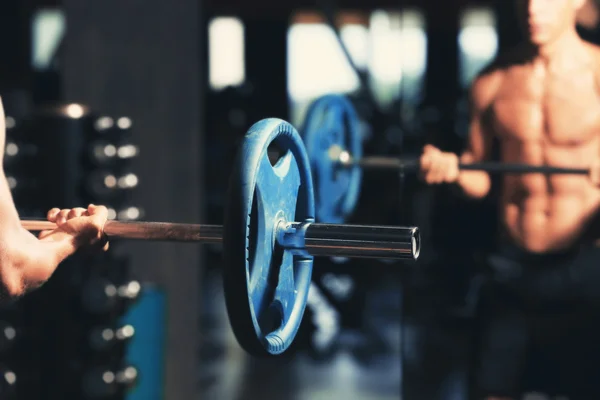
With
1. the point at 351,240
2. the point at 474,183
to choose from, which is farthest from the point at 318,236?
the point at 474,183

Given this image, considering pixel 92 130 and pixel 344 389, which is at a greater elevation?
pixel 92 130

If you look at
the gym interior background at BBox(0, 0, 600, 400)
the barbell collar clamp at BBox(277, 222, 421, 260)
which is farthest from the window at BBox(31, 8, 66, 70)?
the barbell collar clamp at BBox(277, 222, 421, 260)

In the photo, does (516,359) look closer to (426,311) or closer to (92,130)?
(426,311)

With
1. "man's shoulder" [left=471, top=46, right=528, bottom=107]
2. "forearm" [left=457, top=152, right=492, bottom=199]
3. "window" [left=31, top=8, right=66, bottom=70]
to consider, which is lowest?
"forearm" [left=457, top=152, right=492, bottom=199]

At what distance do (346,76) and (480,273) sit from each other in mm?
3253

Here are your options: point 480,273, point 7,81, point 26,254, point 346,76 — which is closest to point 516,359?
point 480,273

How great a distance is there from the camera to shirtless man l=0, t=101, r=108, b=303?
1.67 metres

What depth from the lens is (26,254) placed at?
173 cm

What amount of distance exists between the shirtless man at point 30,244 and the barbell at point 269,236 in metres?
0.04

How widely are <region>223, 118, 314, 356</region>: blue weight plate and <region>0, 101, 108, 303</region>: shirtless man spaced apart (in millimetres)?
320

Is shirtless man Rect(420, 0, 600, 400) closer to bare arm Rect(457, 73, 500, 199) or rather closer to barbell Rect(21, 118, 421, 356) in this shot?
bare arm Rect(457, 73, 500, 199)

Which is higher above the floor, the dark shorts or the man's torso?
the man's torso

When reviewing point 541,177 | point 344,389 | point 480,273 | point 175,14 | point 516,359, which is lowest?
point 344,389

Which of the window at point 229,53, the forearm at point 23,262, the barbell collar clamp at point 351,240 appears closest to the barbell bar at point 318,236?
the barbell collar clamp at point 351,240
